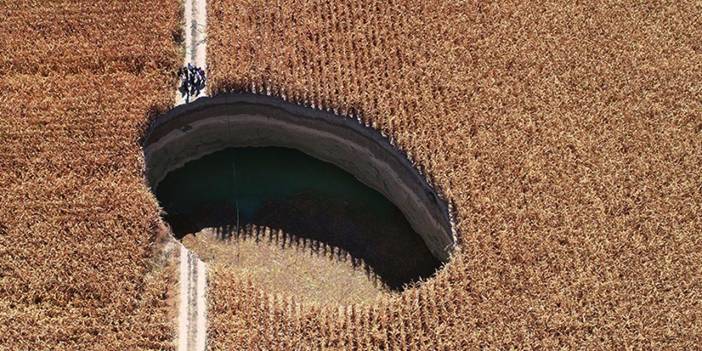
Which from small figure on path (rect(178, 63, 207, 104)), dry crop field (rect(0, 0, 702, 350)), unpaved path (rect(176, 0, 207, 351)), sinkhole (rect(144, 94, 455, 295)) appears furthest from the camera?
small figure on path (rect(178, 63, 207, 104))

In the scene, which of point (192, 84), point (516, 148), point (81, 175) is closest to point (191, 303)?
point (81, 175)

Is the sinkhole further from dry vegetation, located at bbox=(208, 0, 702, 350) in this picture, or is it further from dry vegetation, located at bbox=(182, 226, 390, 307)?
dry vegetation, located at bbox=(208, 0, 702, 350)

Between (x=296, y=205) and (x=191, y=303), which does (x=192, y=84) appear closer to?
(x=296, y=205)

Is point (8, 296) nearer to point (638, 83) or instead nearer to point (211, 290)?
point (211, 290)

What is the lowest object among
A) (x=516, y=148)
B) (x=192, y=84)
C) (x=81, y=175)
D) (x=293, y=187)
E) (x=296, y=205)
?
(x=296, y=205)

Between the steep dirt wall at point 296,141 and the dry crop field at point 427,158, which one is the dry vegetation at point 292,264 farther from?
the steep dirt wall at point 296,141

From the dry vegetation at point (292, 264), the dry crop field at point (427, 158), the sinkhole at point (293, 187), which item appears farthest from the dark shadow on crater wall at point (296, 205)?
the dry crop field at point (427, 158)

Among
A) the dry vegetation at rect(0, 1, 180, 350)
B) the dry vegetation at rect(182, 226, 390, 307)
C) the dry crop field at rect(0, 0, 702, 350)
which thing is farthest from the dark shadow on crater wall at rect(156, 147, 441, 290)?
the dry vegetation at rect(0, 1, 180, 350)
